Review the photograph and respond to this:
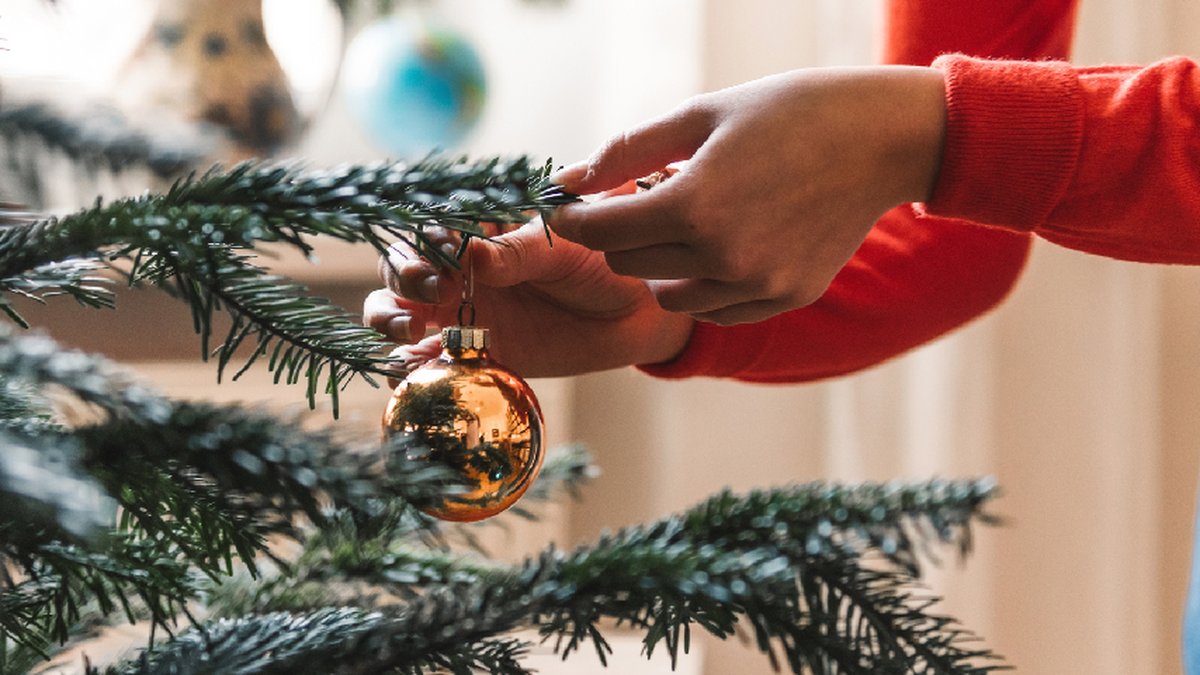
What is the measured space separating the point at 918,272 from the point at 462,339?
Answer: 47cm

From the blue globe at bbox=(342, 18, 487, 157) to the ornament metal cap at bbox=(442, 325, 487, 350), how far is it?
0.94 metres

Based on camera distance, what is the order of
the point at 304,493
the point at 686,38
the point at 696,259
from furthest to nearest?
the point at 686,38
the point at 696,259
the point at 304,493

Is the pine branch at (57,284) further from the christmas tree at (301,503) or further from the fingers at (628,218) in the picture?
the fingers at (628,218)

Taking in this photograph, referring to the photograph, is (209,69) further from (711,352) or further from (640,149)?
(640,149)

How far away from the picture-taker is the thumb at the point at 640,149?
1.57 ft

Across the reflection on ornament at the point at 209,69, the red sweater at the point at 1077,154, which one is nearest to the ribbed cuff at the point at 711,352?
the red sweater at the point at 1077,154

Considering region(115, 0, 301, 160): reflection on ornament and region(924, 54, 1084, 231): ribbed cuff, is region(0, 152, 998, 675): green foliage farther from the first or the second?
region(115, 0, 301, 160): reflection on ornament

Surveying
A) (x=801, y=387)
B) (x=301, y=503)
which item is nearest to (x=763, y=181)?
(x=301, y=503)

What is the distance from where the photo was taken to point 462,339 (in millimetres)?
459

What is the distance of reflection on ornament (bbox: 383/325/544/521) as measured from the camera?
42cm

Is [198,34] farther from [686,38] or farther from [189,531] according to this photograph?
[189,531]

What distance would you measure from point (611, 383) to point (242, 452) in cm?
131

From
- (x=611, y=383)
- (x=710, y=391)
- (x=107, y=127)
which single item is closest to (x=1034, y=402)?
(x=710, y=391)

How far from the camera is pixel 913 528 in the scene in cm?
42
